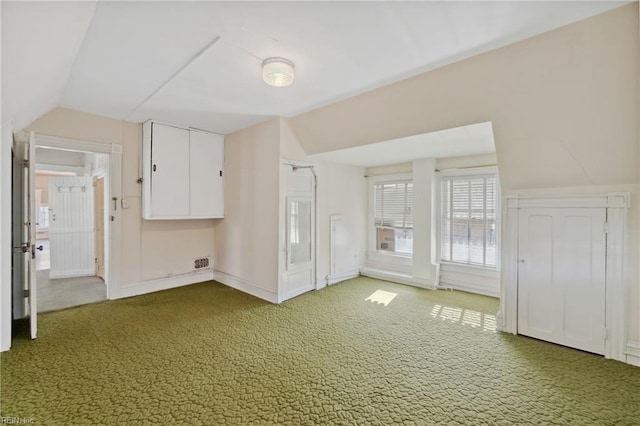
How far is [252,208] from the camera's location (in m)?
4.54

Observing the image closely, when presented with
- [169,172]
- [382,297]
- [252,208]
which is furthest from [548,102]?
[169,172]

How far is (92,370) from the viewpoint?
7.88 feet

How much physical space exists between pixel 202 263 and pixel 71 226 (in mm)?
2819

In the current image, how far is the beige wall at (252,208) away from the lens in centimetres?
420

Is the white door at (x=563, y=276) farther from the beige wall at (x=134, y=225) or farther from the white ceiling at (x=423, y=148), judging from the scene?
the beige wall at (x=134, y=225)

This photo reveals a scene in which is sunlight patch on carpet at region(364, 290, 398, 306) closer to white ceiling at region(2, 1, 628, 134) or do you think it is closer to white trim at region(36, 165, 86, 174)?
white ceiling at region(2, 1, 628, 134)

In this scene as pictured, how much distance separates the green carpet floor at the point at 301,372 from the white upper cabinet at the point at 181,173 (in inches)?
63.1

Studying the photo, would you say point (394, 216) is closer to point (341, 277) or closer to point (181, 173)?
point (341, 277)

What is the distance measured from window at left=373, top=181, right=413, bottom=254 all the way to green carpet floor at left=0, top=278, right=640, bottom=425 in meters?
2.04

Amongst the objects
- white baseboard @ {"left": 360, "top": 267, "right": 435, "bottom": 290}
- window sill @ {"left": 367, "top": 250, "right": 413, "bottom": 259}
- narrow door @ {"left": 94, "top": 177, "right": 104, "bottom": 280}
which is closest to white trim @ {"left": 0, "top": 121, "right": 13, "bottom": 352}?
narrow door @ {"left": 94, "top": 177, "right": 104, "bottom": 280}

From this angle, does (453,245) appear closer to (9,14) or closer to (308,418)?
(308,418)

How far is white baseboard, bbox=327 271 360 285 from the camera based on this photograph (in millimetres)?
5055

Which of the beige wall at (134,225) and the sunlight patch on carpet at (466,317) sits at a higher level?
the beige wall at (134,225)

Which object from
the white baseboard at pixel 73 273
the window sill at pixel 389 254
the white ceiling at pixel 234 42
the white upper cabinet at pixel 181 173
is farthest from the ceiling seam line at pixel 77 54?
the window sill at pixel 389 254
